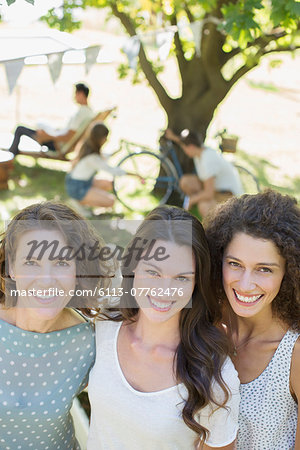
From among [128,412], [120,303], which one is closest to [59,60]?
[120,303]

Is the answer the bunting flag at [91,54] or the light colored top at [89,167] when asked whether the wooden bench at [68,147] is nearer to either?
the light colored top at [89,167]

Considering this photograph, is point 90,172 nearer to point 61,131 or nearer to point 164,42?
point 61,131

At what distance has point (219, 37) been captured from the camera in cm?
599

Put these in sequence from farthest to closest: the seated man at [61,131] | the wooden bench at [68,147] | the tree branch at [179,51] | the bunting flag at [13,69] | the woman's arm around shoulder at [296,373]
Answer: the seated man at [61,131], the wooden bench at [68,147], the tree branch at [179,51], the bunting flag at [13,69], the woman's arm around shoulder at [296,373]

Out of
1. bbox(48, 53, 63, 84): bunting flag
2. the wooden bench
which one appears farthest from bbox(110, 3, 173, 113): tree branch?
bbox(48, 53, 63, 84): bunting flag

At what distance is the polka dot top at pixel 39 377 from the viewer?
182 cm

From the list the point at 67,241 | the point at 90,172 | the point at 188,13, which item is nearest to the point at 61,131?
the point at 90,172

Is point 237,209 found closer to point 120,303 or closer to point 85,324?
point 120,303

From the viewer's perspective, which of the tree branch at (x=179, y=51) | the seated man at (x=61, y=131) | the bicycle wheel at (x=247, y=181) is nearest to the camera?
the tree branch at (x=179, y=51)

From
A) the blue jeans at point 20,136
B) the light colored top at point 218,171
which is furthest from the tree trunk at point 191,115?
the blue jeans at point 20,136

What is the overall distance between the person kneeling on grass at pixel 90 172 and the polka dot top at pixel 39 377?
418cm

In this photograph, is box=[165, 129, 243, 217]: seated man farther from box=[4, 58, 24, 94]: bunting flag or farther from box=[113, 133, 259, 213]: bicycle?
box=[4, 58, 24, 94]: bunting flag

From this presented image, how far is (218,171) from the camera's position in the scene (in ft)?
18.7

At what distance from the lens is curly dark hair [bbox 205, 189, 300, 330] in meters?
1.75
